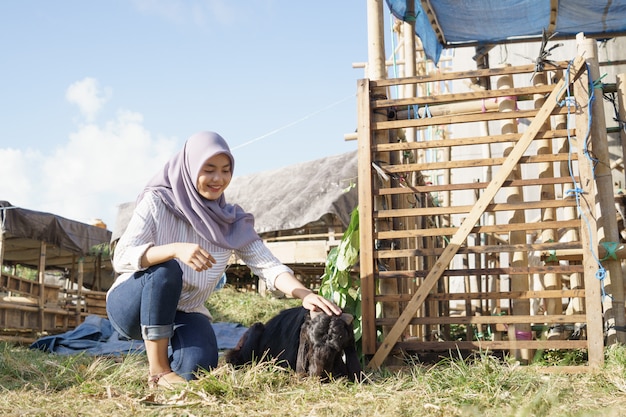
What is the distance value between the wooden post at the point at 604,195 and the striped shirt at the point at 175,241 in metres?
2.34

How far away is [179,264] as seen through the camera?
373cm

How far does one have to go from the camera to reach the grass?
2805 millimetres

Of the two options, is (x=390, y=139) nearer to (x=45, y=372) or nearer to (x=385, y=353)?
(x=385, y=353)

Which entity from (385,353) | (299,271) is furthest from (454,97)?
(299,271)

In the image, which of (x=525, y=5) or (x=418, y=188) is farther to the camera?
(x=525, y=5)

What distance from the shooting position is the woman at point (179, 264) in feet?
11.3

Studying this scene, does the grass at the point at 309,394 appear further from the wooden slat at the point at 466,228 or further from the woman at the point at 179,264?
the wooden slat at the point at 466,228

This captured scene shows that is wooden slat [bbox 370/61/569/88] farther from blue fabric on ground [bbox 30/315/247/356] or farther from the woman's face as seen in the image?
blue fabric on ground [bbox 30/315/247/356]

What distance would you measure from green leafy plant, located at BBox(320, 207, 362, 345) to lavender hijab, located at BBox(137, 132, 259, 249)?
4.22ft

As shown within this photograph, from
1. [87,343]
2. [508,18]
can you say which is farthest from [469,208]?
[87,343]

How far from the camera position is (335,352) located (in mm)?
Answer: 3605

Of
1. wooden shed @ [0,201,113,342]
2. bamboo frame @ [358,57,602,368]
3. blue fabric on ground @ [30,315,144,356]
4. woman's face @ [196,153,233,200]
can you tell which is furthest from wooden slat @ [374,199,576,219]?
wooden shed @ [0,201,113,342]

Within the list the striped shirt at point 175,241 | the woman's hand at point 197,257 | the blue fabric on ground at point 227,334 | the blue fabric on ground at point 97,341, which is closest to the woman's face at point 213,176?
the striped shirt at point 175,241

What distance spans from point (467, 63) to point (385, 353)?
40.4 feet
